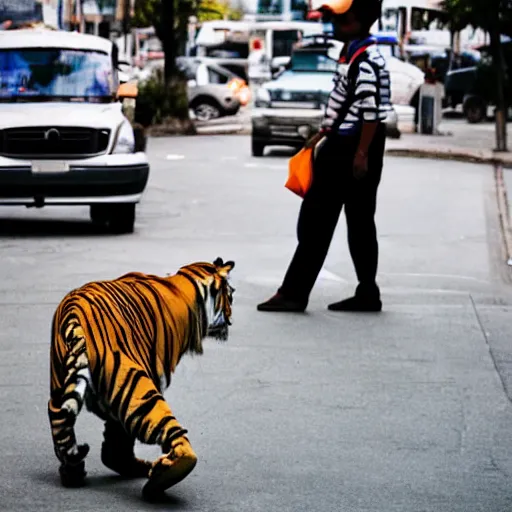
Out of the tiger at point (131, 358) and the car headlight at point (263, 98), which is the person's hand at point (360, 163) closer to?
the tiger at point (131, 358)

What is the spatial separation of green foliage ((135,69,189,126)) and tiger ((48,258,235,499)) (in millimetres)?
27843

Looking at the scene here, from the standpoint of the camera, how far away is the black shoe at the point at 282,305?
1054 centimetres

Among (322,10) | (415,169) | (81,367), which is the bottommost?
(415,169)

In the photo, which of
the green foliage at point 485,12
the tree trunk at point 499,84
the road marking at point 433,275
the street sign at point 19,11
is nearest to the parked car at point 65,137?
the road marking at point 433,275

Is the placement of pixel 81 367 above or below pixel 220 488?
above

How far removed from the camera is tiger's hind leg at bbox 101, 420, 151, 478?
5844 millimetres

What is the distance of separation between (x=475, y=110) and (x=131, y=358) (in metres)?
36.8

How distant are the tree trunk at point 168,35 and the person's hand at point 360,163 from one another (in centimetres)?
2420

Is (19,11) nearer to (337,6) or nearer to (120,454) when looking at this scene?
(337,6)

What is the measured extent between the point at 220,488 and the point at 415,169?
1869 cm

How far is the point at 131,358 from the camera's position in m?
5.51

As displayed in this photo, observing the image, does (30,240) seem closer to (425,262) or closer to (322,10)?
(425,262)

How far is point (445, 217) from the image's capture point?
57.0 feet

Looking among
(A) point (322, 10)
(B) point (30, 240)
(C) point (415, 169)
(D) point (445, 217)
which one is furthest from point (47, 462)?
(C) point (415, 169)
